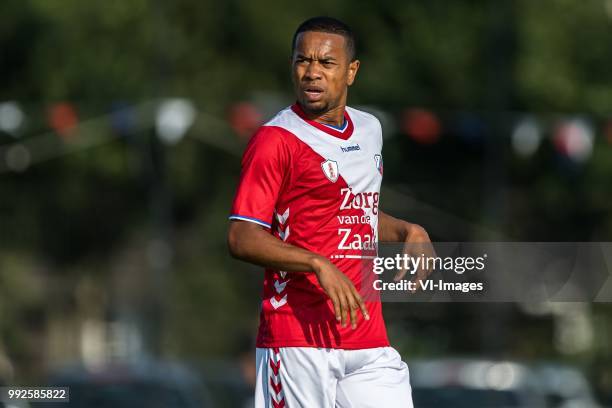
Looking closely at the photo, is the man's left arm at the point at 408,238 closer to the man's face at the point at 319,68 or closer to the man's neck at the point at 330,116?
the man's neck at the point at 330,116

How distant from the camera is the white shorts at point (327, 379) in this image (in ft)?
19.7

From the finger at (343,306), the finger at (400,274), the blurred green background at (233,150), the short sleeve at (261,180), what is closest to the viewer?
the finger at (343,306)

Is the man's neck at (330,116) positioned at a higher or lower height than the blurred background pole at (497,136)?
lower

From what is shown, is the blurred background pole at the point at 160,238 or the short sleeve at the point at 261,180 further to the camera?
the blurred background pole at the point at 160,238

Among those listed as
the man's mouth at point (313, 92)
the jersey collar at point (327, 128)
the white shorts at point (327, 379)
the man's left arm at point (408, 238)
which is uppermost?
the man's mouth at point (313, 92)

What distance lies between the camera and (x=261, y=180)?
19.3ft

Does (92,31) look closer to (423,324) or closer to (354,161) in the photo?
(423,324)

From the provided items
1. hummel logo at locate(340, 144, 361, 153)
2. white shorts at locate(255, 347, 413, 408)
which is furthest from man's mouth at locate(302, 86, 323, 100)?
white shorts at locate(255, 347, 413, 408)

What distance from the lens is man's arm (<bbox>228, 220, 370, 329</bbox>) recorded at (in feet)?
18.3

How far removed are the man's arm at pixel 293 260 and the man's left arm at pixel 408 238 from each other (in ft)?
2.14

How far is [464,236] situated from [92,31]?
11.6 m

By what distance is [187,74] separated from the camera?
36812 mm

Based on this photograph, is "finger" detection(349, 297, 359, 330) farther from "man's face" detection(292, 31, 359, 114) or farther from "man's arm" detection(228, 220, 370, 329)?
"man's face" detection(292, 31, 359, 114)

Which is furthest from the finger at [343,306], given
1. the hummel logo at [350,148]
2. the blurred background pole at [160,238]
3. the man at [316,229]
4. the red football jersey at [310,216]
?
the blurred background pole at [160,238]
